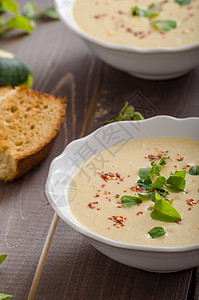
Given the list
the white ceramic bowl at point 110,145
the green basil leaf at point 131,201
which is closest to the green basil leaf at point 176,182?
the green basil leaf at point 131,201

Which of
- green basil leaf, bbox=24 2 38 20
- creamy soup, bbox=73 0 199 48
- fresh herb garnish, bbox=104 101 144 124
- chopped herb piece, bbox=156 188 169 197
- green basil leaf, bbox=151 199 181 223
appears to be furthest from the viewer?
green basil leaf, bbox=24 2 38 20

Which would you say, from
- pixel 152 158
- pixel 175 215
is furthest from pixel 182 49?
pixel 175 215

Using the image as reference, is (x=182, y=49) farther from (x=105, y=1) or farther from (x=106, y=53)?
(x=105, y=1)

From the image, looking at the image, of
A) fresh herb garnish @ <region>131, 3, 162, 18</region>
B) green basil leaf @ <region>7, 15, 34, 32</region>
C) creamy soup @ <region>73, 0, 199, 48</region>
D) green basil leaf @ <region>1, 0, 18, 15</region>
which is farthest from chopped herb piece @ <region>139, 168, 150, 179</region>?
green basil leaf @ <region>1, 0, 18, 15</region>

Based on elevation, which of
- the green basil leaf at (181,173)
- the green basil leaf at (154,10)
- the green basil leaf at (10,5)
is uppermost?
the green basil leaf at (181,173)

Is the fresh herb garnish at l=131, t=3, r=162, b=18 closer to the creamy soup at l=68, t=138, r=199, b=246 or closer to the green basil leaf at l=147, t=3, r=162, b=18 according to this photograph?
the green basil leaf at l=147, t=3, r=162, b=18

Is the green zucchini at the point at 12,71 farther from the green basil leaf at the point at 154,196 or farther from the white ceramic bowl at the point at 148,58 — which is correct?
the green basil leaf at the point at 154,196
